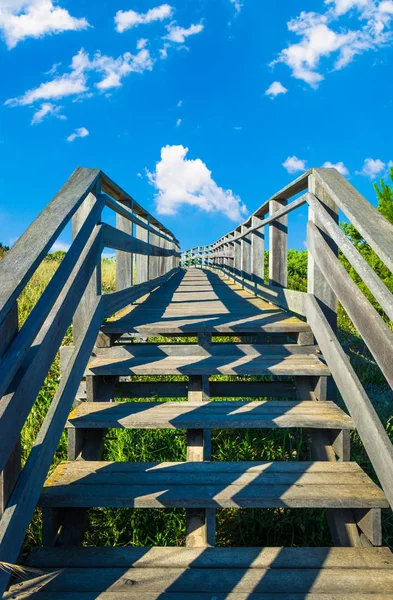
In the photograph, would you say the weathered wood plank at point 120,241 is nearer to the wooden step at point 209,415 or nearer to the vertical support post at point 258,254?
the wooden step at point 209,415

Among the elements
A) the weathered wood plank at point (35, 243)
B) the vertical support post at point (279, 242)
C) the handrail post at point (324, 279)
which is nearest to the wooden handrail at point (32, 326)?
the weathered wood plank at point (35, 243)

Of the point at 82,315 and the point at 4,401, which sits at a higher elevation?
the point at 82,315

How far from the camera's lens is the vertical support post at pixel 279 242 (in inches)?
164

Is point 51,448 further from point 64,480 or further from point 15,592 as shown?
point 15,592

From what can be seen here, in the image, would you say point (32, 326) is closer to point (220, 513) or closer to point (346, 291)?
point (346, 291)

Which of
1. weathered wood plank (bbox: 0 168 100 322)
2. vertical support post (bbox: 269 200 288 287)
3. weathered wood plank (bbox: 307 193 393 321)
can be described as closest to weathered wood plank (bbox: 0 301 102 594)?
weathered wood plank (bbox: 0 168 100 322)

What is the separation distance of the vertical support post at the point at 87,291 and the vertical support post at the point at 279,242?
1837mm

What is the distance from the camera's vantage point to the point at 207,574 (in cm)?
162

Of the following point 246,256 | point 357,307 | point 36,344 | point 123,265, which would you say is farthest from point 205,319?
point 246,256

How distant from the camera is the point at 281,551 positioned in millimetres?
1757

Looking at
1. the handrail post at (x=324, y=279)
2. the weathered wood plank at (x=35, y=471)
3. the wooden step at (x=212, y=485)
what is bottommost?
the wooden step at (x=212, y=485)

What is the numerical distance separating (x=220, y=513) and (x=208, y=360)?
96 centimetres

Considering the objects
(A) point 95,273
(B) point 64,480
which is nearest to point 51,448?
(B) point 64,480

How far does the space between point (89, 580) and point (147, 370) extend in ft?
4.04
